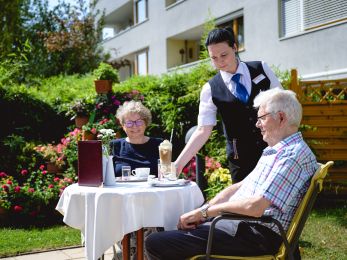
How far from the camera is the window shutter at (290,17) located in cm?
1159

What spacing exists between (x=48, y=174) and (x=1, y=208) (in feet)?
3.61

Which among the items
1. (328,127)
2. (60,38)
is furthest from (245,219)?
(60,38)

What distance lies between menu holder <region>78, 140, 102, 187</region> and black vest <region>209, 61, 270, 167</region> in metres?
0.97

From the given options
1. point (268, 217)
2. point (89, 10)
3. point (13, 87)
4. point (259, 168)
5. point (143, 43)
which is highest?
point (89, 10)

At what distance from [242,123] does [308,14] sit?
8614 millimetres

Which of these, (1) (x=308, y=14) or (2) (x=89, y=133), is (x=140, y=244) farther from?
(1) (x=308, y=14)

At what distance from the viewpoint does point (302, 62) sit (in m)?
Answer: 11.3

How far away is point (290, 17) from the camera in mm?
11789

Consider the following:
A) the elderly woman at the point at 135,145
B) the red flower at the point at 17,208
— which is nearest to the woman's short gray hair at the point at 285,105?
the elderly woman at the point at 135,145

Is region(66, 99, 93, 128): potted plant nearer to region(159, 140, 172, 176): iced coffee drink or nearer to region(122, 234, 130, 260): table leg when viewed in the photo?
region(159, 140, 172, 176): iced coffee drink

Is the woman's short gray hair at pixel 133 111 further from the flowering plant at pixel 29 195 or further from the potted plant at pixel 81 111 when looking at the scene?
the potted plant at pixel 81 111

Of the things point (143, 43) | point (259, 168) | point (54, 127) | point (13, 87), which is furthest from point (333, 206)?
point (143, 43)

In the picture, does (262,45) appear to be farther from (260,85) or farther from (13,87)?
(260,85)

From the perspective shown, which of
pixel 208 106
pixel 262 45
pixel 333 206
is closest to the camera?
pixel 208 106
